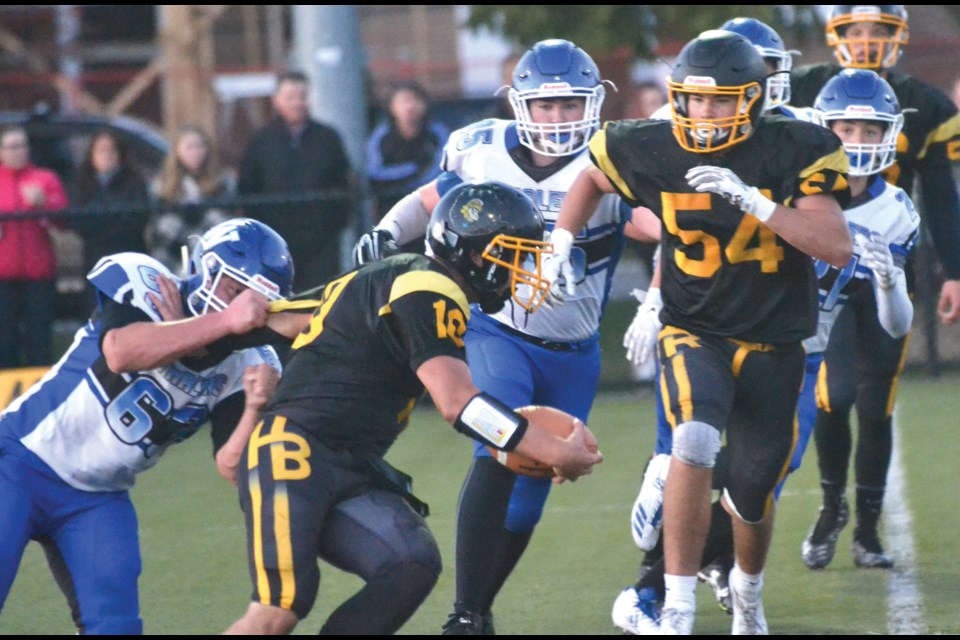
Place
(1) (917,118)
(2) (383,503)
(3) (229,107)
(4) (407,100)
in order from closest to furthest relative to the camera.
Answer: (2) (383,503) → (1) (917,118) → (4) (407,100) → (3) (229,107)

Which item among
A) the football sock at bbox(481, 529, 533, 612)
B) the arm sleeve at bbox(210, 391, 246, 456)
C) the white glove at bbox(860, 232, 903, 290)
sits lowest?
the football sock at bbox(481, 529, 533, 612)

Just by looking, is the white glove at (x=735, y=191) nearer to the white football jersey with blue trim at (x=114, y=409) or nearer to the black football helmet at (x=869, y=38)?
the white football jersey with blue trim at (x=114, y=409)

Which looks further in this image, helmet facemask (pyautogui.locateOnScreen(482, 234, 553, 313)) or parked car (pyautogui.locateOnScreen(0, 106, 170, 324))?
parked car (pyautogui.locateOnScreen(0, 106, 170, 324))

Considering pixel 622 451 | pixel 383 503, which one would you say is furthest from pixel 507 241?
pixel 622 451

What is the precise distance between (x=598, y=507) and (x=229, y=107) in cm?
1326

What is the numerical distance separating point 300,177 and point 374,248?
4.83m

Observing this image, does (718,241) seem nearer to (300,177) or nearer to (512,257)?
(512,257)

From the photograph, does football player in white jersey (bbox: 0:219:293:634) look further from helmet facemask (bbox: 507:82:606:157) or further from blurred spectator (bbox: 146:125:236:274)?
blurred spectator (bbox: 146:125:236:274)

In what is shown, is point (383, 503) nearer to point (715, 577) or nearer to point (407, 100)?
point (715, 577)

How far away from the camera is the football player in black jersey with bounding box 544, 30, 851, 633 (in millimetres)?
4512

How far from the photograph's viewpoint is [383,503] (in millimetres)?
4062

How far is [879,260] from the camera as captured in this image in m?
5.36

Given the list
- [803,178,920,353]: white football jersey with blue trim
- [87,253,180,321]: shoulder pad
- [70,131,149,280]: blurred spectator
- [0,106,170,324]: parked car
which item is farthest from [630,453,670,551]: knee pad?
[0,106,170,324]: parked car

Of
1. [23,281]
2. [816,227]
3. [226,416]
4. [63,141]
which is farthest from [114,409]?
[63,141]
